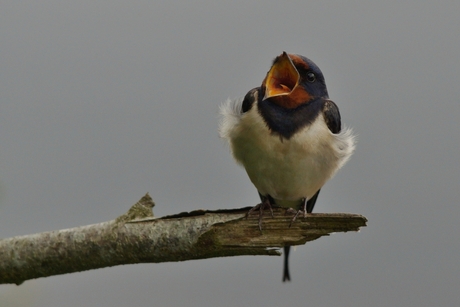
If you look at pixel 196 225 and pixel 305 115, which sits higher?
pixel 305 115

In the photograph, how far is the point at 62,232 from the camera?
1.96 m

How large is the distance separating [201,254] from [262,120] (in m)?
0.72

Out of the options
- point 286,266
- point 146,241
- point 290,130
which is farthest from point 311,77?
point 286,266

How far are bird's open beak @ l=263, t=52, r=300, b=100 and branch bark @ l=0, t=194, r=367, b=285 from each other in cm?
61

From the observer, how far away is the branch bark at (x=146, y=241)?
1.90 meters

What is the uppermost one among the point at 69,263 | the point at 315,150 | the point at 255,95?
the point at 255,95

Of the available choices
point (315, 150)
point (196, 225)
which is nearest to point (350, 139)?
point (315, 150)

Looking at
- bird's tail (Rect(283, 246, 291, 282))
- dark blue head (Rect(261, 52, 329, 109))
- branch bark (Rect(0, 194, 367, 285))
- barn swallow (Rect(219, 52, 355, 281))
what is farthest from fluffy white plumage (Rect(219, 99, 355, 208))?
bird's tail (Rect(283, 246, 291, 282))

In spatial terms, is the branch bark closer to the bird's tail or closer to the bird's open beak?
the bird's open beak

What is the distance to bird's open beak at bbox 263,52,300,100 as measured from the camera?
2350 mm

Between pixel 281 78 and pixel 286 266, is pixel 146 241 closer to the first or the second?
pixel 281 78

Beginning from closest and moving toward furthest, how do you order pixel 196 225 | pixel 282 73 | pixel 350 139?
pixel 196 225 < pixel 282 73 < pixel 350 139

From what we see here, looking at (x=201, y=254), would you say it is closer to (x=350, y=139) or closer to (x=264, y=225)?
(x=264, y=225)

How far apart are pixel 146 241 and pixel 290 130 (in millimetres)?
797
